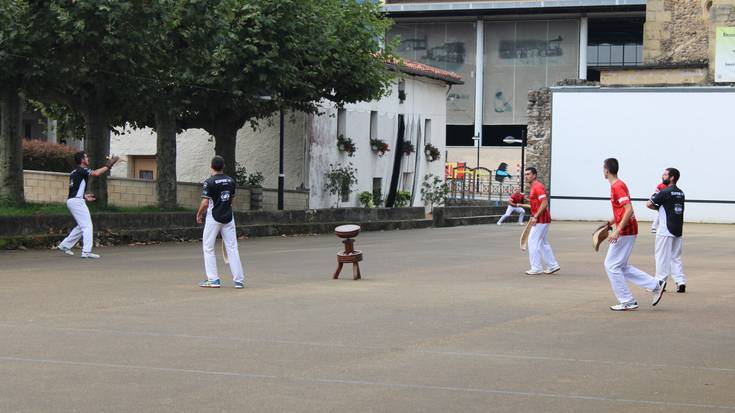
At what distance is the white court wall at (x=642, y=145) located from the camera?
47375mm

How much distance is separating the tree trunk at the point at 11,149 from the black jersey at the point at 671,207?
1538 centimetres

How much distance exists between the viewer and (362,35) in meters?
34.5

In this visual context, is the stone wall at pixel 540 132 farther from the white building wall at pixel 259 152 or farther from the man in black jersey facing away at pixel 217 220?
the man in black jersey facing away at pixel 217 220

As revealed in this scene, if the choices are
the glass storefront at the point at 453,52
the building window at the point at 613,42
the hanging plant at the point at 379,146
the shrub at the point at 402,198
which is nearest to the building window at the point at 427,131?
the shrub at the point at 402,198

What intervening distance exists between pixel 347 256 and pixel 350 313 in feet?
14.4

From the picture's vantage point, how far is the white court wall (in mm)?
47375

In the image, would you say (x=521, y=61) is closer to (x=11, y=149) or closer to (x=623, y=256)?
(x=11, y=149)

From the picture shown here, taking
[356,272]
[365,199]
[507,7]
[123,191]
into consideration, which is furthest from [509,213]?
[507,7]

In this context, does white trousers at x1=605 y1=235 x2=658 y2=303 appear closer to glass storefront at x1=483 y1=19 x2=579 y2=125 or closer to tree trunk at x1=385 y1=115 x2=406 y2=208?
tree trunk at x1=385 y1=115 x2=406 y2=208

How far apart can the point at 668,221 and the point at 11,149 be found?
51.2ft

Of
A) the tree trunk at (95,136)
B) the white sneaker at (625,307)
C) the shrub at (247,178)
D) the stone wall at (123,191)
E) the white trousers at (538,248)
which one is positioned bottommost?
the white sneaker at (625,307)

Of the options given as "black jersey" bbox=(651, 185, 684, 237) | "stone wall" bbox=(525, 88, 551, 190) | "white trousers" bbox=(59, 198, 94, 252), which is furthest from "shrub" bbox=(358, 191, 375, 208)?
"black jersey" bbox=(651, 185, 684, 237)

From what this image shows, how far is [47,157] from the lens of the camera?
1615 inches

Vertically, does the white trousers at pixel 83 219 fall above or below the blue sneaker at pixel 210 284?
above
